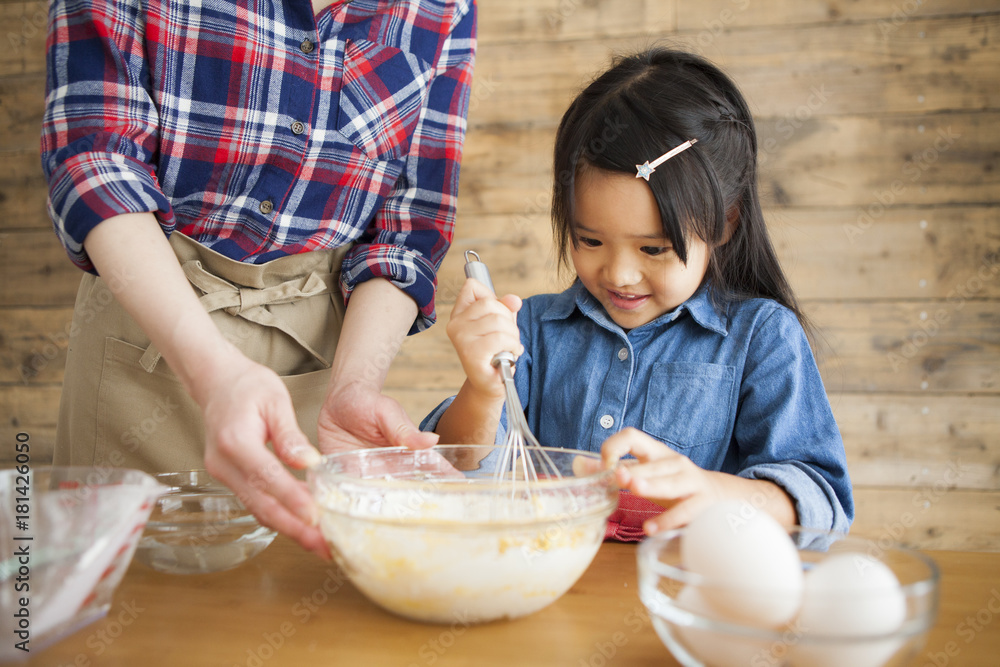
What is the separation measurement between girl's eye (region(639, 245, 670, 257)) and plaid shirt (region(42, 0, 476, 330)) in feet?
1.01

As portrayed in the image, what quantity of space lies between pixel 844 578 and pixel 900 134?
65.5 inches

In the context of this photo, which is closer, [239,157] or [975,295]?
[239,157]

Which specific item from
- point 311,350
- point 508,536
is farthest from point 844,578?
point 311,350

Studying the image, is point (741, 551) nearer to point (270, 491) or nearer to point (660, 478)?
point (660, 478)

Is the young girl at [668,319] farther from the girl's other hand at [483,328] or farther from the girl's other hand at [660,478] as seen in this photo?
the girl's other hand at [660,478]

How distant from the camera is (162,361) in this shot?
1008mm

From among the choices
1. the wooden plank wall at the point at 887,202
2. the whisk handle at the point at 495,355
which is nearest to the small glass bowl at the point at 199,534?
the whisk handle at the point at 495,355

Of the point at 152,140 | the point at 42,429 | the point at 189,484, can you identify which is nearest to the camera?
the point at 189,484

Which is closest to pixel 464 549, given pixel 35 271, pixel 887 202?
pixel 887 202

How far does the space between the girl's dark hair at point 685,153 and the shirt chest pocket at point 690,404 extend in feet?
0.41

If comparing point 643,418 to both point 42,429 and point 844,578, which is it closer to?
point 844,578

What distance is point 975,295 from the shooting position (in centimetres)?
177

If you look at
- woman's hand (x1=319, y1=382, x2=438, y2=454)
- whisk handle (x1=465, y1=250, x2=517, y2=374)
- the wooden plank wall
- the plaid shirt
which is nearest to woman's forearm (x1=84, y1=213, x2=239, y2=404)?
the plaid shirt

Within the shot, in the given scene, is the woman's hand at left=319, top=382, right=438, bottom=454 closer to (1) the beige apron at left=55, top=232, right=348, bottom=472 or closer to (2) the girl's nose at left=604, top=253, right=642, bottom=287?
(1) the beige apron at left=55, top=232, right=348, bottom=472
